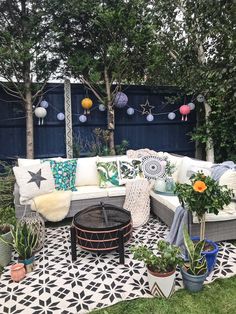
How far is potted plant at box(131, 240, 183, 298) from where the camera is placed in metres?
1.98

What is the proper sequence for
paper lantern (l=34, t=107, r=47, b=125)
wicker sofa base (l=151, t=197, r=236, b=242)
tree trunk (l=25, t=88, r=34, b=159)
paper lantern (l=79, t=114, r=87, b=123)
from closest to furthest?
wicker sofa base (l=151, t=197, r=236, b=242)
tree trunk (l=25, t=88, r=34, b=159)
paper lantern (l=34, t=107, r=47, b=125)
paper lantern (l=79, t=114, r=87, b=123)

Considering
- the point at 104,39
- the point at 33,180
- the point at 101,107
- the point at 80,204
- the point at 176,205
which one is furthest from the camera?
the point at 101,107

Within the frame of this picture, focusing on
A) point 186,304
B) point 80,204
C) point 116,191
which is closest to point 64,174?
point 80,204

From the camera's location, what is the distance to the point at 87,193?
352cm

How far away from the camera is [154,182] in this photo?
3.78 metres

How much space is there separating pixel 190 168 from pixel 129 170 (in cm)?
91

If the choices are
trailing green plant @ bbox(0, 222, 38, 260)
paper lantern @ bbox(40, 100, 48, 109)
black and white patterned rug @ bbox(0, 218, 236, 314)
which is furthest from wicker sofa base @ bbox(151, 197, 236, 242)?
paper lantern @ bbox(40, 100, 48, 109)

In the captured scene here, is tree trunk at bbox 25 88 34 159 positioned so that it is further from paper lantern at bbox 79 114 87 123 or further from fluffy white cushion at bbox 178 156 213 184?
fluffy white cushion at bbox 178 156 213 184

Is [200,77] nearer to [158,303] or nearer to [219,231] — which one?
[219,231]

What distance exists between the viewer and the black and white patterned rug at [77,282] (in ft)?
6.72

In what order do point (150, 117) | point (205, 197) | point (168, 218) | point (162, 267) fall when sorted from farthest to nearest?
point (150, 117) → point (168, 218) → point (205, 197) → point (162, 267)

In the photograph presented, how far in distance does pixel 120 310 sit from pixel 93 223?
868 millimetres

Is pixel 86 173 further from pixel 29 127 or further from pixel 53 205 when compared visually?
pixel 29 127

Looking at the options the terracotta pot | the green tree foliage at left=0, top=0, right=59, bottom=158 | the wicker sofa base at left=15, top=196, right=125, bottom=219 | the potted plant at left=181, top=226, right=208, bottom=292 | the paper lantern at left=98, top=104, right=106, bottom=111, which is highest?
the green tree foliage at left=0, top=0, right=59, bottom=158
